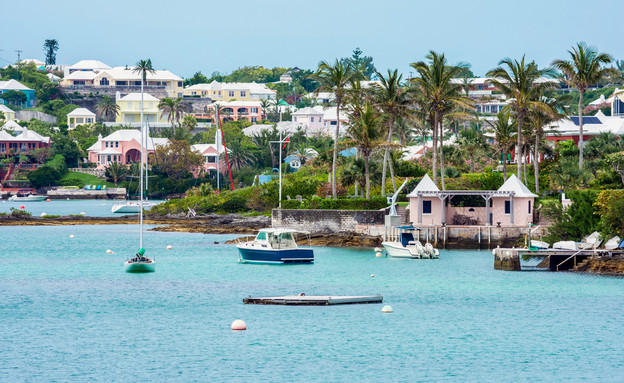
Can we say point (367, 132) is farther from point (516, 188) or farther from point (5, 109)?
point (5, 109)

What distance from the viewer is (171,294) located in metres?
48.5

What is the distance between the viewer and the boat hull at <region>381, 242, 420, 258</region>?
2440 inches

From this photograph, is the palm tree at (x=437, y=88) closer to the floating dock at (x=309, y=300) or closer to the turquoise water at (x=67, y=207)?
the floating dock at (x=309, y=300)

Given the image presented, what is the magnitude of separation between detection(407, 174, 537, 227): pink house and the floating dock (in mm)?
23658

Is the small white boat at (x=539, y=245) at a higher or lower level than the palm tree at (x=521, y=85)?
lower

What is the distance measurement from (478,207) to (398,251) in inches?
385

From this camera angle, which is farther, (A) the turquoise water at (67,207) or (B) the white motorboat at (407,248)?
(A) the turquoise water at (67,207)

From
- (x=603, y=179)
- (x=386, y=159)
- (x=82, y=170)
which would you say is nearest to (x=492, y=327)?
(x=603, y=179)

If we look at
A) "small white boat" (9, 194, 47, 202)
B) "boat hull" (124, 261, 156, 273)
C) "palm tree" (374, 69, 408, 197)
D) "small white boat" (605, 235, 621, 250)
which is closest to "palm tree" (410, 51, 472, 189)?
"palm tree" (374, 69, 408, 197)

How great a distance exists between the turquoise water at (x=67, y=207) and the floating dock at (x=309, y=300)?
68.1 meters

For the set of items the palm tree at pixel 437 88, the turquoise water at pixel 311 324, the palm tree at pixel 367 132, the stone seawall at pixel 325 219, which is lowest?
the turquoise water at pixel 311 324

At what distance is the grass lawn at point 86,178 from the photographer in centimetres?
15038

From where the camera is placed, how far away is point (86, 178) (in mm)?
152750

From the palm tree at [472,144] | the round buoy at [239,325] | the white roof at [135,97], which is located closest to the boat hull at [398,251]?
the round buoy at [239,325]
